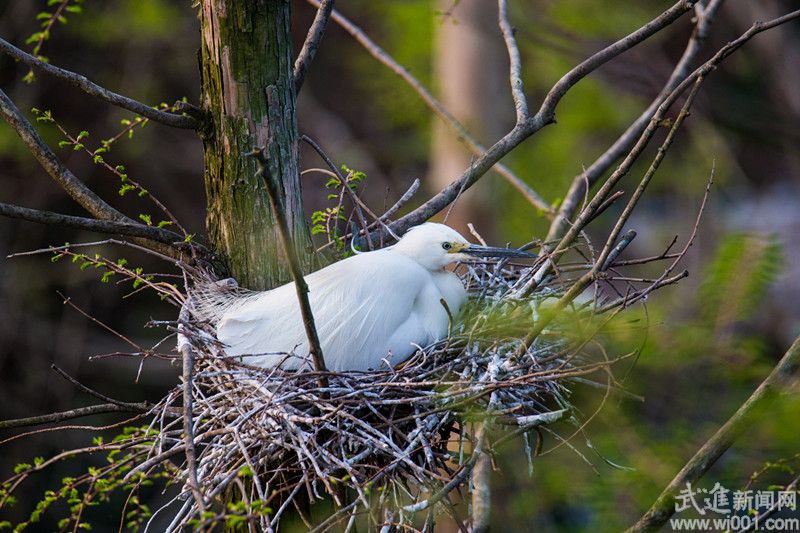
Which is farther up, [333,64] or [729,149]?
[333,64]

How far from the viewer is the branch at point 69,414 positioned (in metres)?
1.63

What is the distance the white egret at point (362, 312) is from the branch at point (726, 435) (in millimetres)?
655

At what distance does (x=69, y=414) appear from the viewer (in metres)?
1.63

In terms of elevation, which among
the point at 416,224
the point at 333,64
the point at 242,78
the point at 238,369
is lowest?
Result: the point at 238,369

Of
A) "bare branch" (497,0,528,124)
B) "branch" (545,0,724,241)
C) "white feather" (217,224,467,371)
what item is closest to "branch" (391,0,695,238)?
"bare branch" (497,0,528,124)

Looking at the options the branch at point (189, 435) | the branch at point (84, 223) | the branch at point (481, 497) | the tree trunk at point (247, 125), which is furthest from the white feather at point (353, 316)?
the branch at point (481, 497)

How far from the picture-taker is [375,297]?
196cm

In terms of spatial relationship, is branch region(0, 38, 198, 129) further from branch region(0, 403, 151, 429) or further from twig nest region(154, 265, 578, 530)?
branch region(0, 403, 151, 429)

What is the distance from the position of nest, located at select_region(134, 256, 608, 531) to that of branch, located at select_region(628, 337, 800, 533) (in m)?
0.21

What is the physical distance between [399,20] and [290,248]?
259 inches

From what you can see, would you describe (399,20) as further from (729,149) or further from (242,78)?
(242,78)

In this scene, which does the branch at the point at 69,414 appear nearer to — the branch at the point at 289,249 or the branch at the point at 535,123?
the branch at the point at 289,249

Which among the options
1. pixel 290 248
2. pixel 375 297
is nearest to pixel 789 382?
pixel 290 248

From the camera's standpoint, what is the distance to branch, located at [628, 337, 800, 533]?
4.16ft
